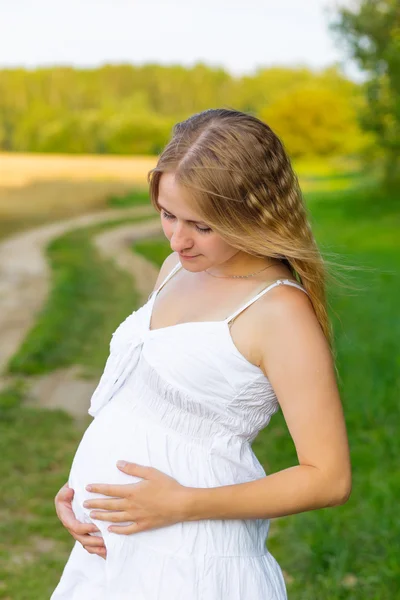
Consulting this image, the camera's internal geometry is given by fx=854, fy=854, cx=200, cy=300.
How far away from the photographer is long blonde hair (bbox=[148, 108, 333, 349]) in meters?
1.40

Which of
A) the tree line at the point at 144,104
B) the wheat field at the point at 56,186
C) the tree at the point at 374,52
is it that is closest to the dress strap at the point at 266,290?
the tree at the point at 374,52

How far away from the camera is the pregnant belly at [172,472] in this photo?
146 centimetres

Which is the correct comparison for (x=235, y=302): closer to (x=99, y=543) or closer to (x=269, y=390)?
(x=269, y=390)

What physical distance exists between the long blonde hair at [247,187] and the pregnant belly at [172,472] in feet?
1.00

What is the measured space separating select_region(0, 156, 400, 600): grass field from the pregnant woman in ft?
0.72

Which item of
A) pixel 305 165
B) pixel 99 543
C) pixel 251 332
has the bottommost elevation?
pixel 305 165

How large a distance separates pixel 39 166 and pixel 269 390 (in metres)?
38.2

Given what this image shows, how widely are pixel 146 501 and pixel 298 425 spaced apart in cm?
29

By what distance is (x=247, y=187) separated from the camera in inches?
55.2

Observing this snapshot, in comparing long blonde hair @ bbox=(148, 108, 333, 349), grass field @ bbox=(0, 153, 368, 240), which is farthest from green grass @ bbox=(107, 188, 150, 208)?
long blonde hair @ bbox=(148, 108, 333, 349)

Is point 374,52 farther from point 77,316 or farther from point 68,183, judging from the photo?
point 68,183

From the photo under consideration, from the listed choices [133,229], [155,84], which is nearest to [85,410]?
[133,229]

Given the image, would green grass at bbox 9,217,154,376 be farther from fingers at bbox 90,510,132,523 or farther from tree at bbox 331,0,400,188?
tree at bbox 331,0,400,188

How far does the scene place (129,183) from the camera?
32969mm
